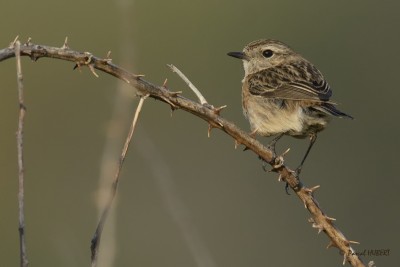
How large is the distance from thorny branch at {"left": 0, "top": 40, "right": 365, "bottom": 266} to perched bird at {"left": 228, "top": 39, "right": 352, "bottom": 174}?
5.34 ft

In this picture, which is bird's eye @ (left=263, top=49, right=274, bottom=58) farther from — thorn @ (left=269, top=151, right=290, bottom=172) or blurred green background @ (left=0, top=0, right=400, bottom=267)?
thorn @ (left=269, top=151, right=290, bottom=172)

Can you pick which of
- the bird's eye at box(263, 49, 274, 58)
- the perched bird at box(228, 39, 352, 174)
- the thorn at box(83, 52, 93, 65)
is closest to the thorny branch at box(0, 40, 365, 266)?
the thorn at box(83, 52, 93, 65)

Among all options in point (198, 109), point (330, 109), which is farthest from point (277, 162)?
point (330, 109)

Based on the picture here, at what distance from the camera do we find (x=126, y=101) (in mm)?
4211

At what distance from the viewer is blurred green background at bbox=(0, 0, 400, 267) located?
406 inches

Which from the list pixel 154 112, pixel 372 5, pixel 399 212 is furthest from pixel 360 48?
pixel 399 212

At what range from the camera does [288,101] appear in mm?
6953

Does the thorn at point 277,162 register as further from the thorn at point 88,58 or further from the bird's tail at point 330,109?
the bird's tail at point 330,109

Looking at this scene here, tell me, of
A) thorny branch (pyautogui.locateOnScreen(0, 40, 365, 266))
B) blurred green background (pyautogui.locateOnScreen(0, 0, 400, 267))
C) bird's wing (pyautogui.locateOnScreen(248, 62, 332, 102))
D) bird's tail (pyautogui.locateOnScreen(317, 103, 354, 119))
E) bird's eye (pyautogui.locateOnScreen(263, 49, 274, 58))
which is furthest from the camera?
blurred green background (pyautogui.locateOnScreen(0, 0, 400, 267))

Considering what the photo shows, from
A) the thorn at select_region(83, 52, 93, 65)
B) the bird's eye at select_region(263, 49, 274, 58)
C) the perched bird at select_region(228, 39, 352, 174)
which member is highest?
the bird's eye at select_region(263, 49, 274, 58)

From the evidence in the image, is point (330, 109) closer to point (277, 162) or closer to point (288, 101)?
point (288, 101)

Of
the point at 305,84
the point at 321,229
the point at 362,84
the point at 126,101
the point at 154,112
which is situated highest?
the point at 154,112

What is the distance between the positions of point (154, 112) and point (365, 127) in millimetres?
3280

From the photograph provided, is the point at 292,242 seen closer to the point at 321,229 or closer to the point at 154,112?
the point at 154,112
